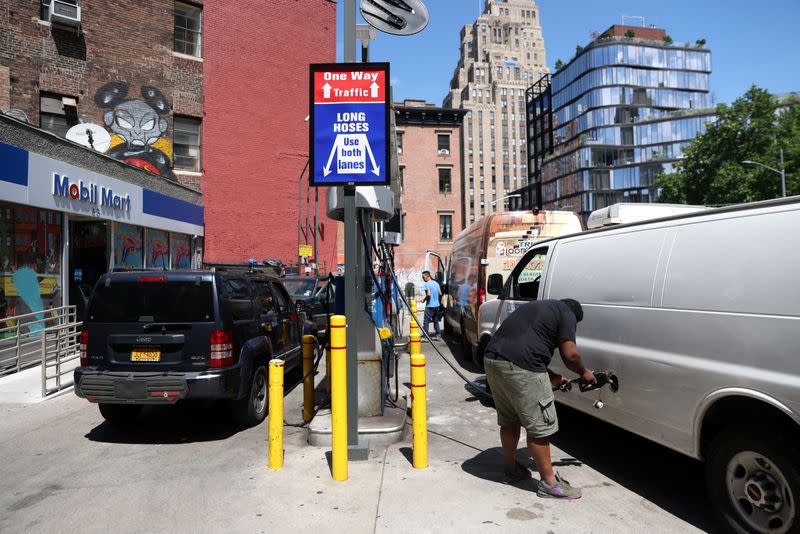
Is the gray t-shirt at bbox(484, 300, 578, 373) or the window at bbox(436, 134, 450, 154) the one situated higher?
the window at bbox(436, 134, 450, 154)

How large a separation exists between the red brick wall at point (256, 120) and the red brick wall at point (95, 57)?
111 centimetres

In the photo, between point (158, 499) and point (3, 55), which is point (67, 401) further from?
point (3, 55)

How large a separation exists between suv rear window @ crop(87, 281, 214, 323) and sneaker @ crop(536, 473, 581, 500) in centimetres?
363

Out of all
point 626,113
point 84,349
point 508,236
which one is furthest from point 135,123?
point 626,113

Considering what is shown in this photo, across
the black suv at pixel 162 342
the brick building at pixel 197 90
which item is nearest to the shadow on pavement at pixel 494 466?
the black suv at pixel 162 342

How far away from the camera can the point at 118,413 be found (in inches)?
262

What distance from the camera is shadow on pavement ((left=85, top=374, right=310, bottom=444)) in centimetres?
621

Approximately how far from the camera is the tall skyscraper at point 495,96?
136 metres

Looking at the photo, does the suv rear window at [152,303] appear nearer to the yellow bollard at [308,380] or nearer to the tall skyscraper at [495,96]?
the yellow bollard at [308,380]

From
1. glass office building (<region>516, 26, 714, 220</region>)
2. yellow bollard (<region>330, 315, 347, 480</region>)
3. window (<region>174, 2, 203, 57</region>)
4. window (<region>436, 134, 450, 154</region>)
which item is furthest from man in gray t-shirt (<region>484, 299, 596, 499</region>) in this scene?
glass office building (<region>516, 26, 714, 220</region>)

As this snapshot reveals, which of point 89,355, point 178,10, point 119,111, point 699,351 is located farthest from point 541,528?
point 178,10

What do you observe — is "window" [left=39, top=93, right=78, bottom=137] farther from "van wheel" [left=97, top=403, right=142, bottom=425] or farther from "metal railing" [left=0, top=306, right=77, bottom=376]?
"van wheel" [left=97, top=403, right=142, bottom=425]

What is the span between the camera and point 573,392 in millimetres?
5391

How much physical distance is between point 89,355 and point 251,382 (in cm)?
170
